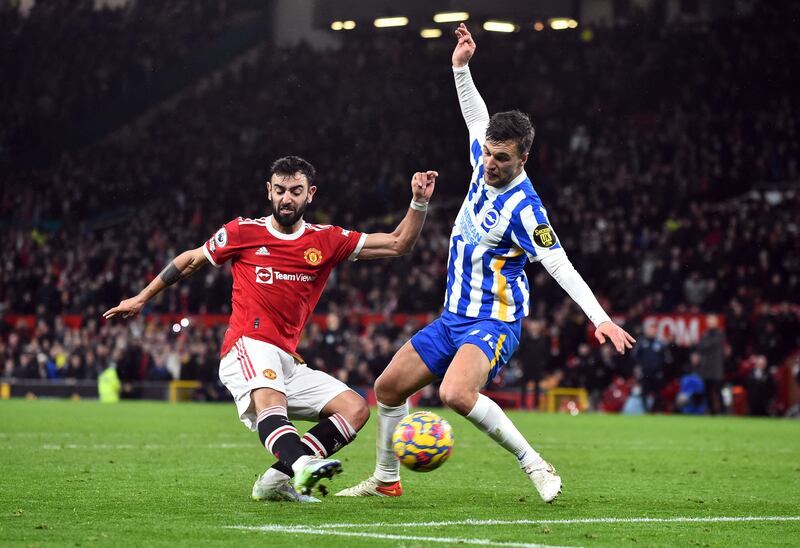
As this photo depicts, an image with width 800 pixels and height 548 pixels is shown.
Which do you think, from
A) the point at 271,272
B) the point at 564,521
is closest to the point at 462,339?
the point at 271,272

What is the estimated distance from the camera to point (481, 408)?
7.83 metres

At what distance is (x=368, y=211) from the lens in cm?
3544

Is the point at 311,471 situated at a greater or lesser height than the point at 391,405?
lesser

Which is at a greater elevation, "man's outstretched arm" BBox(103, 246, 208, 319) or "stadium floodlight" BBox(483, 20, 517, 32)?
"stadium floodlight" BBox(483, 20, 517, 32)

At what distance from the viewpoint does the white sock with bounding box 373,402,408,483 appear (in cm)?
828

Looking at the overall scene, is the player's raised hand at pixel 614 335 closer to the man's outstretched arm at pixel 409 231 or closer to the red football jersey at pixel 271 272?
the man's outstretched arm at pixel 409 231

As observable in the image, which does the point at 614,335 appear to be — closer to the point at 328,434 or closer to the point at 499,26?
the point at 328,434

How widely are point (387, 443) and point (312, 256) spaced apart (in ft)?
4.18

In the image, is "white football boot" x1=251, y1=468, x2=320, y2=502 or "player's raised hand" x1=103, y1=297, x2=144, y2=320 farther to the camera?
"player's raised hand" x1=103, y1=297, x2=144, y2=320

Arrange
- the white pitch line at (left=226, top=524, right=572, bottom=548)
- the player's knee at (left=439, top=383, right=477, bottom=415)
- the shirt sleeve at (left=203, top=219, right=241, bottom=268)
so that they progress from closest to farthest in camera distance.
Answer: the white pitch line at (left=226, top=524, right=572, bottom=548), the player's knee at (left=439, top=383, right=477, bottom=415), the shirt sleeve at (left=203, top=219, right=241, bottom=268)

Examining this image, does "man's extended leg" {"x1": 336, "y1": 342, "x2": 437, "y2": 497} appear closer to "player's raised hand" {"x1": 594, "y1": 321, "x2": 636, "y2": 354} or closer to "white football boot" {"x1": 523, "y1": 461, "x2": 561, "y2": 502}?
"white football boot" {"x1": 523, "y1": 461, "x2": 561, "y2": 502}

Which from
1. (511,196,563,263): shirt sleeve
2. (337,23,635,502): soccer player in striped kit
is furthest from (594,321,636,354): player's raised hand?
(511,196,563,263): shirt sleeve

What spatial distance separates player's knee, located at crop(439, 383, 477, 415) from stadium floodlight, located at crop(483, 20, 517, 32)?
94.1ft

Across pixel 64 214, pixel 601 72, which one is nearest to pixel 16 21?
pixel 64 214
